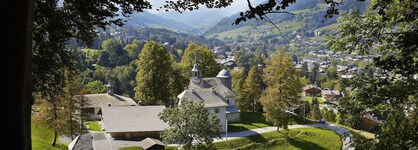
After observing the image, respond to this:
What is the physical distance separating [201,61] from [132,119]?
15636mm

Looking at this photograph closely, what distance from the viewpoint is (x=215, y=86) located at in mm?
40250

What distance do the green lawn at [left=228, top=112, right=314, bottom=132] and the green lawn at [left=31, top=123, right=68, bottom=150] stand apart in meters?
14.3

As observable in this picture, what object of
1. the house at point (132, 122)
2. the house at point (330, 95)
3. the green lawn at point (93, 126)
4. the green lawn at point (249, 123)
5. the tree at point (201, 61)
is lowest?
the house at point (330, 95)

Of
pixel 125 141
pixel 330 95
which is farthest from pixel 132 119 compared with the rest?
pixel 330 95

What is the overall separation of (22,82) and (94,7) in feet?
16.6

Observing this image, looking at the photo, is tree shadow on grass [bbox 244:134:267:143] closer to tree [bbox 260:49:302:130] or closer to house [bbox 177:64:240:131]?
tree [bbox 260:49:302:130]

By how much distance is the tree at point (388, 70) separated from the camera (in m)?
8.01

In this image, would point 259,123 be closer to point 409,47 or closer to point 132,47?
point 409,47

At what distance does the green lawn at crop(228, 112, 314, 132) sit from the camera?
3631cm

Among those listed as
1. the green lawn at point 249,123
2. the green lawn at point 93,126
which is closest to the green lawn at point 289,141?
the green lawn at point 249,123

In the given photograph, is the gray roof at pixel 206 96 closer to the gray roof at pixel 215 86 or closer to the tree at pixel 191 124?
the gray roof at pixel 215 86

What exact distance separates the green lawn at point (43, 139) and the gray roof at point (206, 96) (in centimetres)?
1137

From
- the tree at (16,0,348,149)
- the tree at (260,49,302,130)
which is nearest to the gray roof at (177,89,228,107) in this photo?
the tree at (260,49,302,130)

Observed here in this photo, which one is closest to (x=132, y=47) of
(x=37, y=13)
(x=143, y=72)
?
(x=143, y=72)
